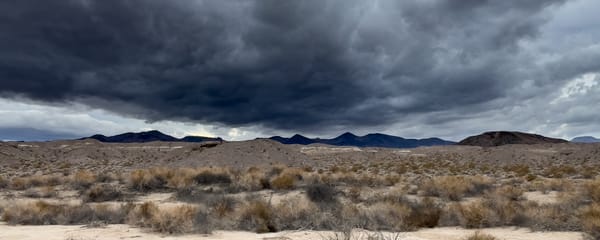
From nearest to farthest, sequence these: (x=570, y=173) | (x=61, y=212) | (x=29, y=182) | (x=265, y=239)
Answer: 1. (x=265, y=239)
2. (x=61, y=212)
3. (x=29, y=182)
4. (x=570, y=173)

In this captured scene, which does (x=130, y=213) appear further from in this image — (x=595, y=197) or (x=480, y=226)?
(x=595, y=197)

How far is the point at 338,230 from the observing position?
32.8 ft

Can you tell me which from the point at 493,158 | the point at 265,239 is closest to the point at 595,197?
the point at 265,239

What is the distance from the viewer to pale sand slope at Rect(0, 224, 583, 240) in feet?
32.0

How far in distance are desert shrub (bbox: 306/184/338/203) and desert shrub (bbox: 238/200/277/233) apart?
454 centimetres

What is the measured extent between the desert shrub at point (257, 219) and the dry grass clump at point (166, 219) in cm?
132

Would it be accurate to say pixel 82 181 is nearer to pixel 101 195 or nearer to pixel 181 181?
pixel 181 181

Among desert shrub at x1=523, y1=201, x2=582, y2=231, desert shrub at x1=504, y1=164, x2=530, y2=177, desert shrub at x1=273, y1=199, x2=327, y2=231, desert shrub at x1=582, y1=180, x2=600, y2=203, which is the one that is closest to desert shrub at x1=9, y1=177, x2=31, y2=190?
desert shrub at x1=273, y1=199, x2=327, y2=231

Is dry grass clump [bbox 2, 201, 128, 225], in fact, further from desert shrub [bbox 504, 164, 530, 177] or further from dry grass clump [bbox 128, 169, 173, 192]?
desert shrub [bbox 504, 164, 530, 177]

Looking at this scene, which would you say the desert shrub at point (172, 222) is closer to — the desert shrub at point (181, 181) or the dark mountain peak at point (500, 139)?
the desert shrub at point (181, 181)

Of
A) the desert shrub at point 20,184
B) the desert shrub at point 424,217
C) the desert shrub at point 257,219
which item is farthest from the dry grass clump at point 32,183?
the desert shrub at point 424,217

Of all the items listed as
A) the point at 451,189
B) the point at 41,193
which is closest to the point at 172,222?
the point at 451,189

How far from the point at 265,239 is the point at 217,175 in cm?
1482

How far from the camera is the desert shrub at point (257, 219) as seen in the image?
1073cm
